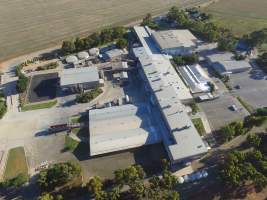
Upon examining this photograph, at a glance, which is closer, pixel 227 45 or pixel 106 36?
pixel 227 45

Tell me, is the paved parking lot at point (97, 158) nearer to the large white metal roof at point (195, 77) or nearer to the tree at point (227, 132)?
the tree at point (227, 132)

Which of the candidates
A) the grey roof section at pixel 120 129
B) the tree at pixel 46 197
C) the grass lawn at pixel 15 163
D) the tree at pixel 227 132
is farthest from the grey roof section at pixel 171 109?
the grass lawn at pixel 15 163

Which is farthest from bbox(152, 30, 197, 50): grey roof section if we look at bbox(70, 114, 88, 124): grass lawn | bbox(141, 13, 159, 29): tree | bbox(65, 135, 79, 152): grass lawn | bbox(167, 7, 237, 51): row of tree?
bbox(65, 135, 79, 152): grass lawn

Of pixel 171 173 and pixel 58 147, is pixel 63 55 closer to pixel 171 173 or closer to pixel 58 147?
pixel 58 147

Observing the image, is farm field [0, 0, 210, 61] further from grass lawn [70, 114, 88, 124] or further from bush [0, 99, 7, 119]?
grass lawn [70, 114, 88, 124]

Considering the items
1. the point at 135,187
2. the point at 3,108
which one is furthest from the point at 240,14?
the point at 3,108

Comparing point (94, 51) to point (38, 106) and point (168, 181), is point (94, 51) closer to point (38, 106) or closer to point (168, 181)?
point (38, 106)

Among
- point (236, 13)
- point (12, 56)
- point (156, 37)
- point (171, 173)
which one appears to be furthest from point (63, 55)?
point (236, 13)
